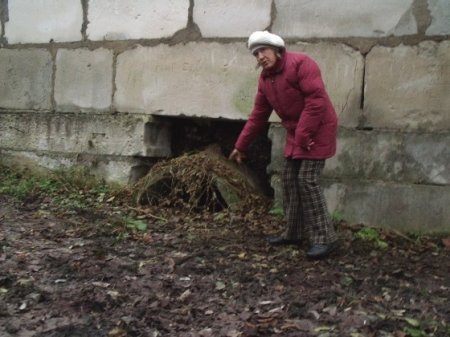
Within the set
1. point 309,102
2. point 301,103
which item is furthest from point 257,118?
point 309,102

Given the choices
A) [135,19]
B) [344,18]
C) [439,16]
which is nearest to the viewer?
[439,16]

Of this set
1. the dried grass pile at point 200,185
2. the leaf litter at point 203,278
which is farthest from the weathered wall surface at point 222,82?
the leaf litter at point 203,278

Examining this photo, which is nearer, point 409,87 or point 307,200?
point 307,200

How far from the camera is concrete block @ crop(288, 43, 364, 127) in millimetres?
A: 4484

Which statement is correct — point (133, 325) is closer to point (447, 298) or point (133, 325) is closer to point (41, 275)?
point (41, 275)

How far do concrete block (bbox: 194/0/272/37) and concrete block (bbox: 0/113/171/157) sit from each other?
1.03m

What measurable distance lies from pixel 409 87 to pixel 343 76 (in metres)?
0.52

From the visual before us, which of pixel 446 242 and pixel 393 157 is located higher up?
pixel 393 157

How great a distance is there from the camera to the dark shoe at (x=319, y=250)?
3.77 metres

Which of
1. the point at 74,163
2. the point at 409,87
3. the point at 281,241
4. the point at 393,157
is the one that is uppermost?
the point at 409,87

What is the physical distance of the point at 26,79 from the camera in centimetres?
584

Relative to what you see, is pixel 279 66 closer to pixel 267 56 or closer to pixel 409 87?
pixel 267 56

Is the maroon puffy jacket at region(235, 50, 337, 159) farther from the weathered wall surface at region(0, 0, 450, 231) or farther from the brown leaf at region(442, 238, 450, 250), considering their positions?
the brown leaf at region(442, 238, 450, 250)

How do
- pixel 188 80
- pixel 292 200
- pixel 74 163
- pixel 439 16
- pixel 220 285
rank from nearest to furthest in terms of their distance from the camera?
pixel 220 285, pixel 292 200, pixel 439 16, pixel 188 80, pixel 74 163
